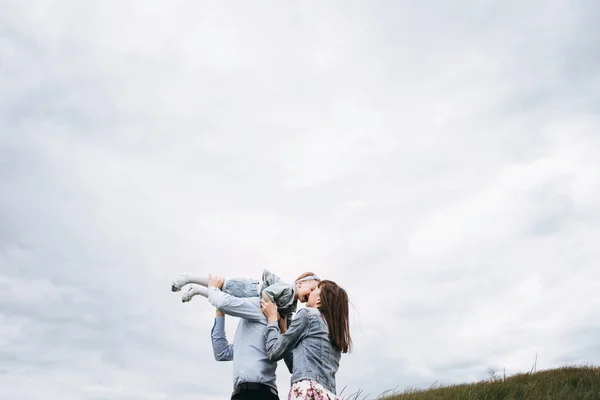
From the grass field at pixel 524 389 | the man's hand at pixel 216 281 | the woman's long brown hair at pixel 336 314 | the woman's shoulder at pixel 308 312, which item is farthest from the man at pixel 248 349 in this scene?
the grass field at pixel 524 389

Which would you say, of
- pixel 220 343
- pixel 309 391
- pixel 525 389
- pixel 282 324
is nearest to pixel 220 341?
pixel 220 343

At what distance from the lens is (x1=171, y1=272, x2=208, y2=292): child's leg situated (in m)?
5.78

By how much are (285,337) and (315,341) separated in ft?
0.96

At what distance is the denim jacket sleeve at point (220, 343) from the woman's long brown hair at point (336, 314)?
105 cm

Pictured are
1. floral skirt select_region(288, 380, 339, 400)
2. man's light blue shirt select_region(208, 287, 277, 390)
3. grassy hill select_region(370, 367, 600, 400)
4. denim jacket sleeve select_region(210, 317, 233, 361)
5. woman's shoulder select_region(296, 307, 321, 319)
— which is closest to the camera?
floral skirt select_region(288, 380, 339, 400)

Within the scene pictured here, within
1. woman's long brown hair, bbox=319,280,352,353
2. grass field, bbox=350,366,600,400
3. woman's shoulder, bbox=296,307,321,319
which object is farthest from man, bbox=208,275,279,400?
grass field, bbox=350,366,600,400

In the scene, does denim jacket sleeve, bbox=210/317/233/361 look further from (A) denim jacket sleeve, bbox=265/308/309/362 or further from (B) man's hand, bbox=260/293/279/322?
(A) denim jacket sleeve, bbox=265/308/309/362

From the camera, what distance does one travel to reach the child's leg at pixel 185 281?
5.78 meters

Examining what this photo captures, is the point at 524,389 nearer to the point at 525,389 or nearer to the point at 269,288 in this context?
the point at 525,389

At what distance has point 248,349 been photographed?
549 cm

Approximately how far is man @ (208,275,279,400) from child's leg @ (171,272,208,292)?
71 mm

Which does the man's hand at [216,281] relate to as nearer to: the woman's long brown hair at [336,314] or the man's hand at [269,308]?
the man's hand at [269,308]

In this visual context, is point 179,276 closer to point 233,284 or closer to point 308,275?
point 233,284

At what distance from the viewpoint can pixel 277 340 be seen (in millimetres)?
5352
